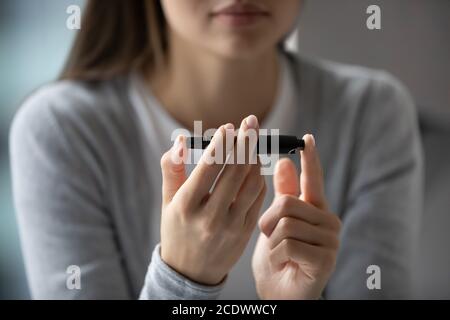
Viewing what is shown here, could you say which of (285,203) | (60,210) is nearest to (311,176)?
(285,203)

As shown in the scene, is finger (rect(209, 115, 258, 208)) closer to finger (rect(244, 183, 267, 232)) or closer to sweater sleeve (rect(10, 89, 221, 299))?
finger (rect(244, 183, 267, 232))

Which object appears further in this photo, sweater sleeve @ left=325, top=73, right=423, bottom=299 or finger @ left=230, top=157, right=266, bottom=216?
sweater sleeve @ left=325, top=73, right=423, bottom=299

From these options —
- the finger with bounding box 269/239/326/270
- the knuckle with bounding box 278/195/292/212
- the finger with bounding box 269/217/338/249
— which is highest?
the knuckle with bounding box 278/195/292/212

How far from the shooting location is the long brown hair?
1.90ft

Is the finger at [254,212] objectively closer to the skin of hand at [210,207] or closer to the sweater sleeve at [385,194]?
the skin of hand at [210,207]

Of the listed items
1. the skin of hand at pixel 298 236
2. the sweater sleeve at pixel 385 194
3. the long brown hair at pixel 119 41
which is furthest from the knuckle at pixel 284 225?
the long brown hair at pixel 119 41

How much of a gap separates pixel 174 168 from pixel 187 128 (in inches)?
4.2

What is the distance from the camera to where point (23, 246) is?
23.0 inches

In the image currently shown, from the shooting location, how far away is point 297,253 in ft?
1.64

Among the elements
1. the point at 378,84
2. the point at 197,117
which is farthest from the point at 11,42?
the point at 378,84

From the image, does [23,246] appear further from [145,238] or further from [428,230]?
[428,230]

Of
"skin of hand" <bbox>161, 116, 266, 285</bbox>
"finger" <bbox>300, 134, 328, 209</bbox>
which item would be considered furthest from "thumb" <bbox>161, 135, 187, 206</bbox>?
"finger" <bbox>300, 134, 328, 209</bbox>

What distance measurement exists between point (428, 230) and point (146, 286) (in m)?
0.28

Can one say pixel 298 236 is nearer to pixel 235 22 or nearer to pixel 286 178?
pixel 286 178
